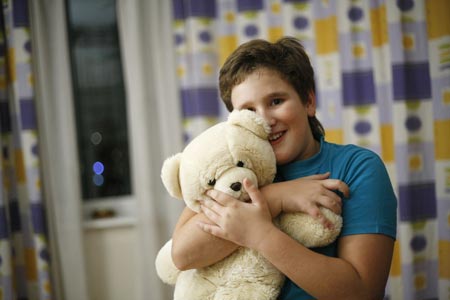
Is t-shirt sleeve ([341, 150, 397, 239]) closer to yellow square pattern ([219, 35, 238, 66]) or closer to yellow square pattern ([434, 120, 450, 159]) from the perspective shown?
yellow square pattern ([434, 120, 450, 159])

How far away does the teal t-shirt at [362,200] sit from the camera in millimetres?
833

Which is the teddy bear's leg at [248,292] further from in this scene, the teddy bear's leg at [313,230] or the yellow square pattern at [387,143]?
the yellow square pattern at [387,143]

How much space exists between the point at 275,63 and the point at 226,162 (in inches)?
11.9

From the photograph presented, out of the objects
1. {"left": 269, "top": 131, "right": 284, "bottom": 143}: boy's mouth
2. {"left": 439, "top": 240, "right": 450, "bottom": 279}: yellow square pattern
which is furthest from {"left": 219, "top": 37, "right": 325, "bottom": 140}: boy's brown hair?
{"left": 439, "top": 240, "right": 450, "bottom": 279}: yellow square pattern

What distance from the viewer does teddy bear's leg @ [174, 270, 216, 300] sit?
2.92ft

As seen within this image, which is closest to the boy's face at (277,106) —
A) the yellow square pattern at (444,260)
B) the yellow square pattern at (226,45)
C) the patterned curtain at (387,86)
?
the patterned curtain at (387,86)

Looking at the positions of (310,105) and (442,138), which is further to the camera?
(442,138)

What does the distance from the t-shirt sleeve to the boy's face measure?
16 cm

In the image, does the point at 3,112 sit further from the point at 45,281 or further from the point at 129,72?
the point at 45,281

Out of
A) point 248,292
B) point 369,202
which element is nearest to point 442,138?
point 369,202

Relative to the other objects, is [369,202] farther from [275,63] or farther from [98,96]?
[98,96]

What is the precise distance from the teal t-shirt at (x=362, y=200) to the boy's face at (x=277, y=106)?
120 millimetres

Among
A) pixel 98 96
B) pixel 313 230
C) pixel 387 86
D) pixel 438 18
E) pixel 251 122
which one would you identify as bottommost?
pixel 313 230

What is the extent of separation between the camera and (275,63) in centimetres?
96
